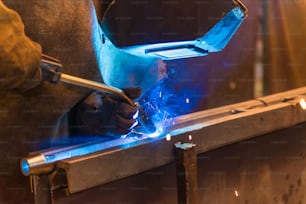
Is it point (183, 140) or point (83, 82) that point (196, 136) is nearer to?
point (183, 140)

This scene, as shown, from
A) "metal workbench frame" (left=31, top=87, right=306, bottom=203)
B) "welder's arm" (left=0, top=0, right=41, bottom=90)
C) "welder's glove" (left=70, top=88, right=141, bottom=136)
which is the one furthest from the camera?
"welder's glove" (left=70, top=88, right=141, bottom=136)

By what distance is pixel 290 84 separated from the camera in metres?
2.41

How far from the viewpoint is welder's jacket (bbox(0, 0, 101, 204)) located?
3.32 feet

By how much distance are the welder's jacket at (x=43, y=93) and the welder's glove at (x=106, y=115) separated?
0.11 ft

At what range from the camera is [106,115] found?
1.14 meters

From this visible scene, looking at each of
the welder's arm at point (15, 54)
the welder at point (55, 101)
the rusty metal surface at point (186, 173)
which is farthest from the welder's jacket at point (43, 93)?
the rusty metal surface at point (186, 173)

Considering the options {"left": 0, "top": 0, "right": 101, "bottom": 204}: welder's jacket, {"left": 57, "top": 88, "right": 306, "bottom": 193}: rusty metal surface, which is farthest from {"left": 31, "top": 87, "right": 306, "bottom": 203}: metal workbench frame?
{"left": 0, "top": 0, "right": 101, "bottom": 204}: welder's jacket

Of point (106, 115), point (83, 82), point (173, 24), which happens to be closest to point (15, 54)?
point (83, 82)

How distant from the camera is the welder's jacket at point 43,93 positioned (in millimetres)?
1012

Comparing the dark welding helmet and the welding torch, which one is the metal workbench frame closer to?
the welding torch

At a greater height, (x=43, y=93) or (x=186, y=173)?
(x=43, y=93)

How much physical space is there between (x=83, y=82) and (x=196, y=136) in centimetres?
33

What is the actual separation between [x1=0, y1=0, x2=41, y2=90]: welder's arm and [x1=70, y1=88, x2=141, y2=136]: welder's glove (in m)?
0.27

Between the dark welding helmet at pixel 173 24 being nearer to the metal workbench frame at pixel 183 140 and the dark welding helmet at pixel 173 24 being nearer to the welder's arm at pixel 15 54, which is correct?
the metal workbench frame at pixel 183 140
